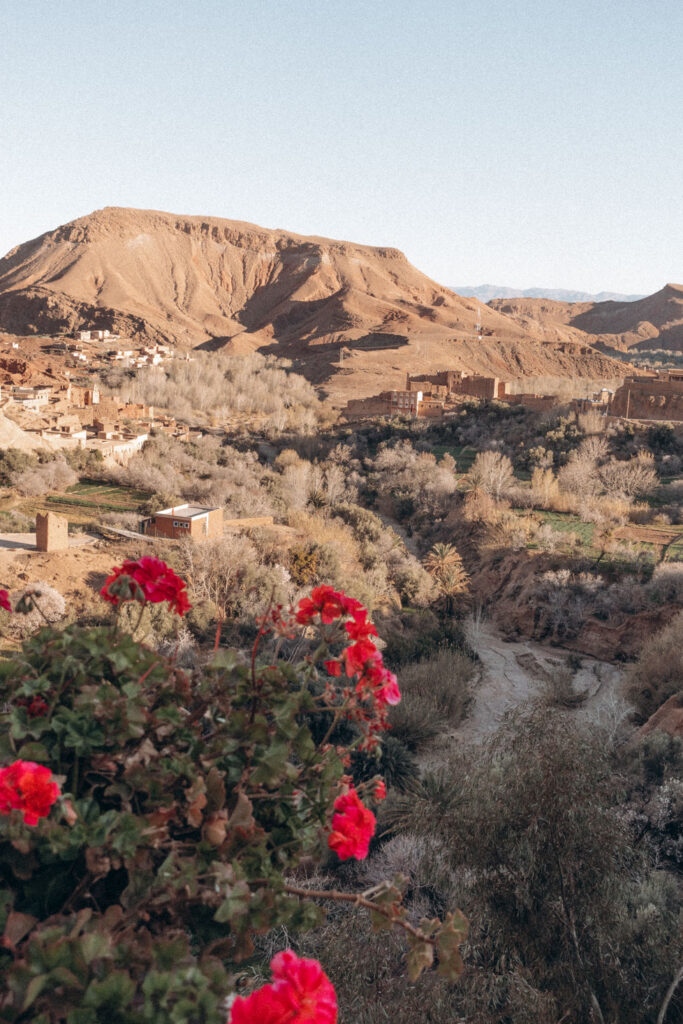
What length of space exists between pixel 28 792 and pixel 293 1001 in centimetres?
74

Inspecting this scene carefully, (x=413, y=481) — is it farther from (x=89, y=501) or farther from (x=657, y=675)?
(x=657, y=675)

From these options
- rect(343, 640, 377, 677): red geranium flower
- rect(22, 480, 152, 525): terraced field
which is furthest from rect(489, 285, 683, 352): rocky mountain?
rect(343, 640, 377, 677): red geranium flower

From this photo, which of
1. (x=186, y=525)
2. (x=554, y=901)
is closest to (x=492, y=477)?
(x=186, y=525)

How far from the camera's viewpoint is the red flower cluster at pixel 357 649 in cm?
213

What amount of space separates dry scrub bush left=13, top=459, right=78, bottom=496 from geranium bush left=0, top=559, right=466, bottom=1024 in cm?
2128

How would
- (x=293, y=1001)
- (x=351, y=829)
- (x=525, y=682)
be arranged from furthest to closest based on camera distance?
1. (x=525, y=682)
2. (x=351, y=829)
3. (x=293, y=1001)

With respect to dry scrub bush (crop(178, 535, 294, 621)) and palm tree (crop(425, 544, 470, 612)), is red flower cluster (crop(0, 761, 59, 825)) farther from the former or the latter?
palm tree (crop(425, 544, 470, 612))

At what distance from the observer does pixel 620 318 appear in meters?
112

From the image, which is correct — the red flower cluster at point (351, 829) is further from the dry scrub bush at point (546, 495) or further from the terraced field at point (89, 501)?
the dry scrub bush at point (546, 495)

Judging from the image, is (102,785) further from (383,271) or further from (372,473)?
(383,271)

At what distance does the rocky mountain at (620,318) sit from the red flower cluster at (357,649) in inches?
3710

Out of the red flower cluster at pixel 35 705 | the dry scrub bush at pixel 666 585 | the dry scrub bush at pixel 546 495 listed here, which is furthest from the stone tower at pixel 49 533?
the dry scrub bush at pixel 546 495

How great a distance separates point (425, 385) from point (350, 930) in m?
43.4

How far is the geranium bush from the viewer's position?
1406 millimetres
